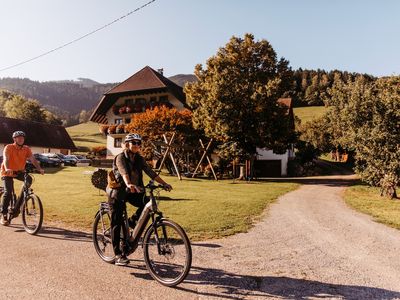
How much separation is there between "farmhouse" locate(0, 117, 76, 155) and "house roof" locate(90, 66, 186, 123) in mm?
13604

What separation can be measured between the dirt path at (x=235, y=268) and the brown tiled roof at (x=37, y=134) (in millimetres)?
52410

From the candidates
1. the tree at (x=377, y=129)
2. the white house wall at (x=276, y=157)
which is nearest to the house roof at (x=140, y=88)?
the white house wall at (x=276, y=157)

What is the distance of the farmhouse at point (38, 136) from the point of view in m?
54.4

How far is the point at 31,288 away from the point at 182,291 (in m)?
2.15

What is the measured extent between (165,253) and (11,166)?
18.2 ft

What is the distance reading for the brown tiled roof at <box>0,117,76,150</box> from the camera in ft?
179

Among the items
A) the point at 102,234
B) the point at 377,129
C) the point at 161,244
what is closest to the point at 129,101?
the point at 377,129

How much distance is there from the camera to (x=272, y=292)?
4.98 m

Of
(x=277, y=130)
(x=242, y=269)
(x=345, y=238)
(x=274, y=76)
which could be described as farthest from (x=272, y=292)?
(x=274, y=76)

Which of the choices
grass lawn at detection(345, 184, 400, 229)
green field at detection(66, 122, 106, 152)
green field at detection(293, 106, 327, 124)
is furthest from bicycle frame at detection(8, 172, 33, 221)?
green field at detection(293, 106, 327, 124)

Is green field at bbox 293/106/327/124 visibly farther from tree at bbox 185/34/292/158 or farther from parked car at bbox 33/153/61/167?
parked car at bbox 33/153/61/167

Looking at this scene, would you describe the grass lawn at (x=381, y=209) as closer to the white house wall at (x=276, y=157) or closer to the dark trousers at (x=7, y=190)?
A: the dark trousers at (x=7, y=190)

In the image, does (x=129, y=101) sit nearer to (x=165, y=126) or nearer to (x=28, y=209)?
(x=165, y=126)

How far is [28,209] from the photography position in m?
8.60
